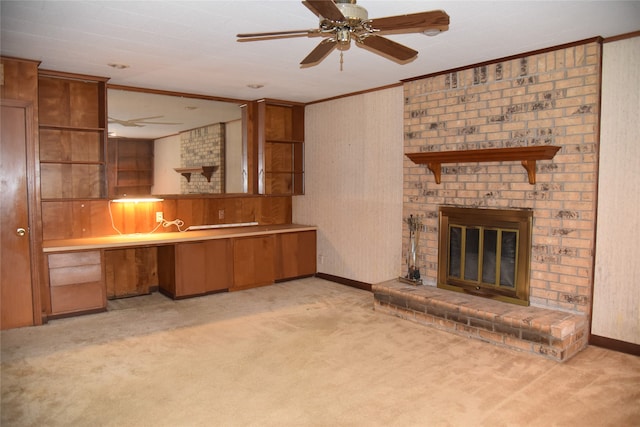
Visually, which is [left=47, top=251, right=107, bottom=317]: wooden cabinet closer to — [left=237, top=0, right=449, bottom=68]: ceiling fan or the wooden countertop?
the wooden countertop

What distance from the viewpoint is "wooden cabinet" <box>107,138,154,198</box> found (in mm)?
4840

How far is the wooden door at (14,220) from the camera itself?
391cm

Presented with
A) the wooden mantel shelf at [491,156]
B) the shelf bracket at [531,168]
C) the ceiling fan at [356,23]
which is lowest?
the shelf bracket at [531,168]

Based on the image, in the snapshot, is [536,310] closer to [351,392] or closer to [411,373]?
[411,373]

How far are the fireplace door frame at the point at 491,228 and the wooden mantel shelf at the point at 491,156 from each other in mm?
343

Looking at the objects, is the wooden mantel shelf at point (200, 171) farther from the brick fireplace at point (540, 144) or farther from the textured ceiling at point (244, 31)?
the brick fireplace at point (540, 144)

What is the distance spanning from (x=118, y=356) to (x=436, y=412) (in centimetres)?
236

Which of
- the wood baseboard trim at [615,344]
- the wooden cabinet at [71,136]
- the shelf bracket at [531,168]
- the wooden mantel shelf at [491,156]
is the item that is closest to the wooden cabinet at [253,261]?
the wooden cabinet at [71,136]

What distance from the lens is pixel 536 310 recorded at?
365 centimetres

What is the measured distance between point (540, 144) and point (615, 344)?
1.68m

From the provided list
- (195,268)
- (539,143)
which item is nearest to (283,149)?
(195,268)

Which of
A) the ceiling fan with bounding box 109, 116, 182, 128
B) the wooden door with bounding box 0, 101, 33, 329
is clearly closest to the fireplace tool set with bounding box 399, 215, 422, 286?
the ceiling fan with bounding box 109, 116, 182, 128

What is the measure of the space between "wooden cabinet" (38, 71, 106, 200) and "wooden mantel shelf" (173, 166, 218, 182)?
2.85 feet

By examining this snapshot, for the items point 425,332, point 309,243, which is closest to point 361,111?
point 309,243
